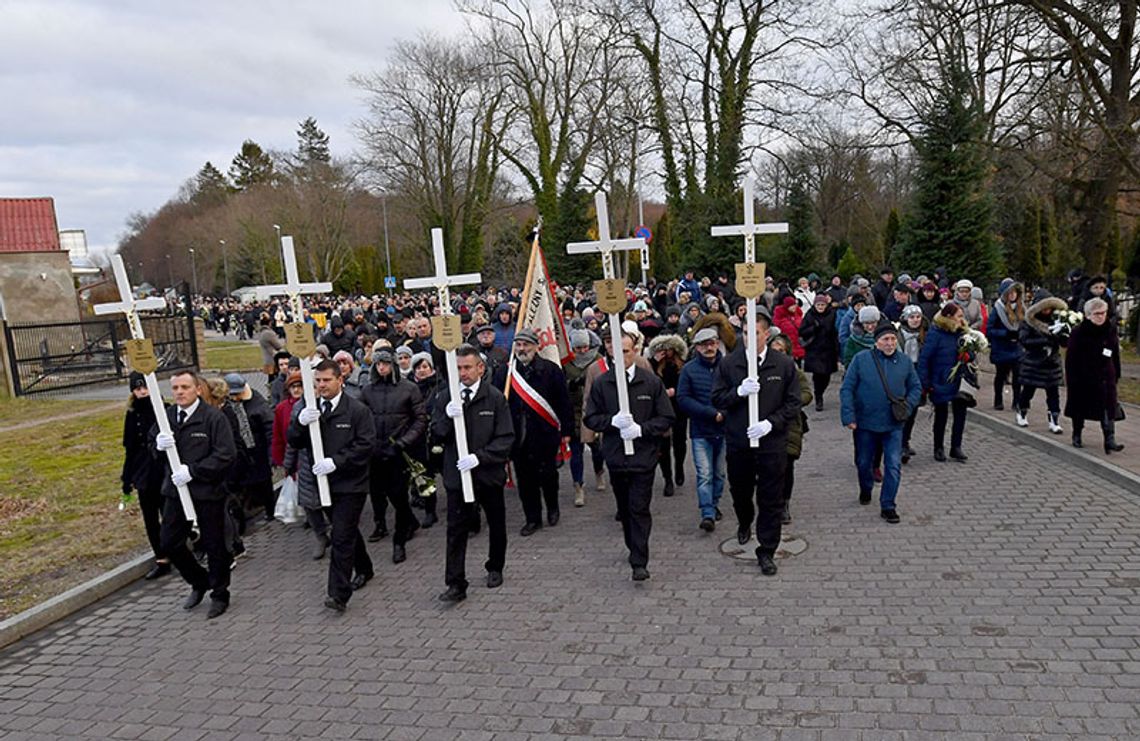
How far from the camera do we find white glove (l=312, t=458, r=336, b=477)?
5518mm

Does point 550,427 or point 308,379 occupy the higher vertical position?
point 308,379

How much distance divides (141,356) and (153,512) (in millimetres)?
1610

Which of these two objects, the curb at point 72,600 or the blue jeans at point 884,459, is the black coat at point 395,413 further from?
the blue jeans at point 884,459

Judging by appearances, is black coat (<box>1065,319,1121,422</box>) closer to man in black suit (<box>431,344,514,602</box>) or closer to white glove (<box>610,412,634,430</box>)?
white glove (<box>610,412,634,430</box>)

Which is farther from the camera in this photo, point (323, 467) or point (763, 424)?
point (763, 424)

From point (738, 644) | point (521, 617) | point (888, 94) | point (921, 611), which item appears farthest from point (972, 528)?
point (888, 94)

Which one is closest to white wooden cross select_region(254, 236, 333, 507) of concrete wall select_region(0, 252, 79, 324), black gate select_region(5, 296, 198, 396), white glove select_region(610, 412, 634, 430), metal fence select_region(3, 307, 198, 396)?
white glove select_region(610, 412, 634, 430)

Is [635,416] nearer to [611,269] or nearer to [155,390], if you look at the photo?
[611,269]

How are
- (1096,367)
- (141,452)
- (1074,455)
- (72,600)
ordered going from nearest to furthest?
(72,600)
(141,452)
(1096,367)
(1074,455)

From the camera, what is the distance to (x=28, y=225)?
2403 cm

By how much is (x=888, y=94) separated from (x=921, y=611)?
82.4ft

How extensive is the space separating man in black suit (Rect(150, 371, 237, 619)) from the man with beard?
2.55 metres

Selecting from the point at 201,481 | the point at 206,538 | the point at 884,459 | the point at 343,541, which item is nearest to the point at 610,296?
the point at 343,541

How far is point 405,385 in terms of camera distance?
703 centimetres
